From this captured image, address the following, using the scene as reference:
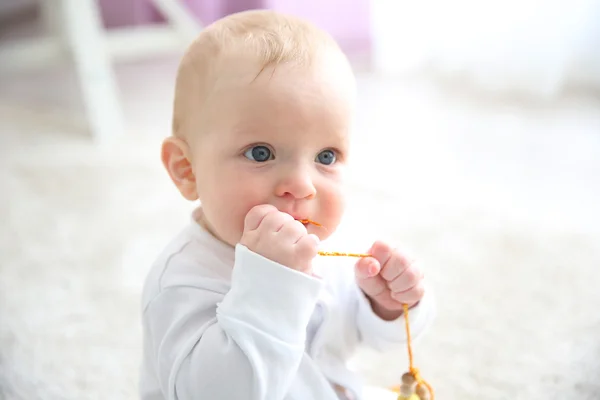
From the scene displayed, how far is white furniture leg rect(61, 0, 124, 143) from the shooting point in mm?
1604

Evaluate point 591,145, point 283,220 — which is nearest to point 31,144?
point 283,220

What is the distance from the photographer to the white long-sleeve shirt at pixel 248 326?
584mm

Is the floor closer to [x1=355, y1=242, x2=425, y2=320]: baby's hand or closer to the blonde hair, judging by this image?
[x1=355, y1=242, x2=425, y2=320]: baby's hand

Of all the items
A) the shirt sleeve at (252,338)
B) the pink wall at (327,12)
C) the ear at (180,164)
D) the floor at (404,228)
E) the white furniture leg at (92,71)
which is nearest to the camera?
the shirt sleeve at (252,338)

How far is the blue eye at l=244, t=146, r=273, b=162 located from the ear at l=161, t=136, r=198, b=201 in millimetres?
84

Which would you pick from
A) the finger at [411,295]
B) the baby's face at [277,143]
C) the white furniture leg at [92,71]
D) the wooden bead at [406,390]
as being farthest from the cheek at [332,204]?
the white furniture leg at [92,71]

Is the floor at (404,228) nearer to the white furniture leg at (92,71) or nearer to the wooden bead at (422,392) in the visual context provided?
the white furniture leg at (92,71)

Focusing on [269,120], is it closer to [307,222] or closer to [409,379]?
[307,222]

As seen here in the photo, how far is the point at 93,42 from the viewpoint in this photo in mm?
1625

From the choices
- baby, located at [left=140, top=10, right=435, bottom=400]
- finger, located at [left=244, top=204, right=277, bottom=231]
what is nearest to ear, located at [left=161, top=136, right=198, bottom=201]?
baby, located at [left=140, top=10, right=435, bottom=400]

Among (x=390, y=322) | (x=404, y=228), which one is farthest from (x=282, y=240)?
(x=404, y=228)

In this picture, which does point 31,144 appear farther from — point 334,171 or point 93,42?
point 334,171

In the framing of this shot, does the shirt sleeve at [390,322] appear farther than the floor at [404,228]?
No

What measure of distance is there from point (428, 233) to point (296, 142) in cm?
70
